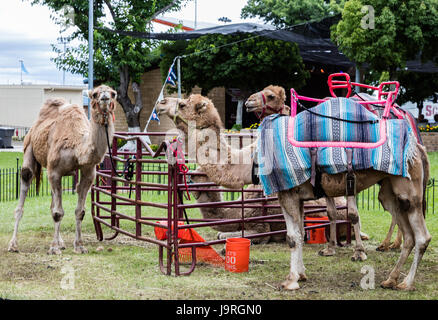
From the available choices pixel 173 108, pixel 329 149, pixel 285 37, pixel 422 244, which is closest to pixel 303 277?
pixel 422 244

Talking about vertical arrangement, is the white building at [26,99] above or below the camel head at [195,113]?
above

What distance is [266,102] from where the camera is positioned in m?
7.00

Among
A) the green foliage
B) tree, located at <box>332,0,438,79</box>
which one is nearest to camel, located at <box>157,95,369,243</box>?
tree, located at <box>332,0,438,79</box>

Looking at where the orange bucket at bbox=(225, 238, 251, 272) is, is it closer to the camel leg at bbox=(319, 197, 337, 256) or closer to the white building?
the camel leg at bbox=(319, 197, 337, 256)

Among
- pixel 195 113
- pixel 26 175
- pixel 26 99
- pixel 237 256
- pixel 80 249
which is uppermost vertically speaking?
pixel 26 99

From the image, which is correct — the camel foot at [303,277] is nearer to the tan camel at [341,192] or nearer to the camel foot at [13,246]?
the tan camel at [341,192]

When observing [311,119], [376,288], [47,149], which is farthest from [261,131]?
[47,149]

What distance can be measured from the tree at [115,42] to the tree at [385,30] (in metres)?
11.3

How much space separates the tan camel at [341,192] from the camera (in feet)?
18.2

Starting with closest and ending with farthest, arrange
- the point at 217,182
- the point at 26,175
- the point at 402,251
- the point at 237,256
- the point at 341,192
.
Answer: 1. the point at 341,192
2. the point at 402,251
3. the point at 217,182
4. the point at 237,256
5. the point at 26,175

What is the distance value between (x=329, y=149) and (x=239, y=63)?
19.0 m

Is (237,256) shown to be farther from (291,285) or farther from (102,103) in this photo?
(102,103)

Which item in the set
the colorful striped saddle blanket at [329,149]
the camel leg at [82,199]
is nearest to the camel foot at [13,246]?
the camel leg at [82,199]

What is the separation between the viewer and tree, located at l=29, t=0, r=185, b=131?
25719mm
